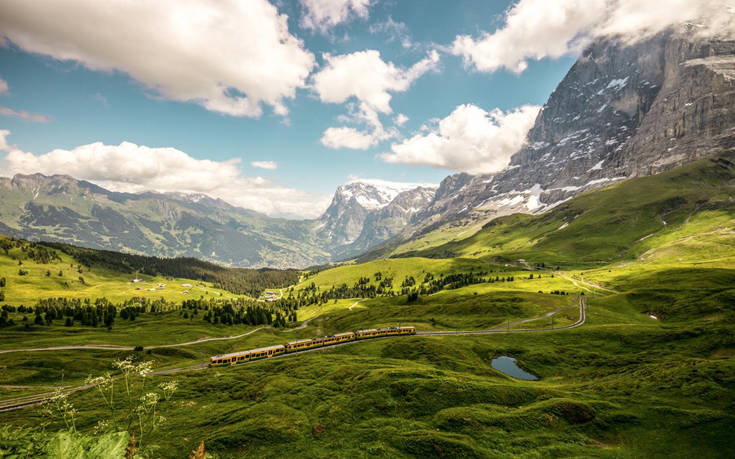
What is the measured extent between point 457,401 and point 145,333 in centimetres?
15524

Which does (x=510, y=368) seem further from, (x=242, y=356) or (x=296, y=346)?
(x=242, y=356)

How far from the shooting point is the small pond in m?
79.7

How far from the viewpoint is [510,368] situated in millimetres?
83875

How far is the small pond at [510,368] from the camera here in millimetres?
79688

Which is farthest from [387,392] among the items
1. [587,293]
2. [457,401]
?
[587,293]

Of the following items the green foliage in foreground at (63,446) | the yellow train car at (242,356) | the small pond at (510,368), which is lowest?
the small pond at (510,368)

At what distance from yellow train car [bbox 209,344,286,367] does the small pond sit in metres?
65.6

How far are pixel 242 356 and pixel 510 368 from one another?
250ft

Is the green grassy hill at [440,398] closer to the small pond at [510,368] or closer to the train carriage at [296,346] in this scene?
the small pond at [510,368]

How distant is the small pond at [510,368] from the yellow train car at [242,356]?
215 feet

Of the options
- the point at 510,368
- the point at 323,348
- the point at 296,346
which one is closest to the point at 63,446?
the point at 510,368

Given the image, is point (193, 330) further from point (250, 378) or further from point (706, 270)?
point (706, 270)

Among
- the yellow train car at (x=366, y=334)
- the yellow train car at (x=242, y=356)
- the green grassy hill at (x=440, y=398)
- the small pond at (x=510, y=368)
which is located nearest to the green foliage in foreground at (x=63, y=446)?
the green grassy hill at (x=440, y=398)

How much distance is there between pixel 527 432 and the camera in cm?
4091
